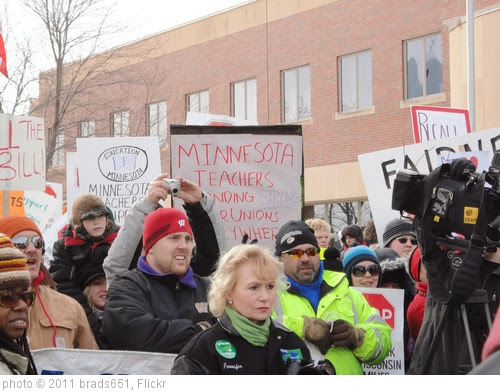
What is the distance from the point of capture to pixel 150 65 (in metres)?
29.9

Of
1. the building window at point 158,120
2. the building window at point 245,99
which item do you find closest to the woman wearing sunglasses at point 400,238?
the building window at point 245,99

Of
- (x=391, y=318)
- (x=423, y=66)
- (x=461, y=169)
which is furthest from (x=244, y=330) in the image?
(x=423, y=66)

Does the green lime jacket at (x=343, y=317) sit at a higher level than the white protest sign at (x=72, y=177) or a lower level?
lower

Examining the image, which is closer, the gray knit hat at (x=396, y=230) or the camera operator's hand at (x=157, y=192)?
the camera operator's hand at (x=157, y=192)

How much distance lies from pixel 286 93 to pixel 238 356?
23.8 metres

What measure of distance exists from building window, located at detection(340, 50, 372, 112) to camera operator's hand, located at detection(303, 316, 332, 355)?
66.0ft

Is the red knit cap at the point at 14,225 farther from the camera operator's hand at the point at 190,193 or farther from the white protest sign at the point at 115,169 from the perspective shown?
the white protest sign at the point at 115,169

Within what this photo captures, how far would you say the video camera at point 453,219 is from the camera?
391 centimetres

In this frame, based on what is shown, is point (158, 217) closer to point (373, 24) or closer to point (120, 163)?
point (120, 163)

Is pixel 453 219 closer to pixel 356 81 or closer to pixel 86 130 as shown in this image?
pixel 356 81

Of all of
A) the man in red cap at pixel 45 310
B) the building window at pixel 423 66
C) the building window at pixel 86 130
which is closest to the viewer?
the man in red cap at pixel 45 310

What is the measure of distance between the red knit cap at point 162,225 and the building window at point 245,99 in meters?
23.2

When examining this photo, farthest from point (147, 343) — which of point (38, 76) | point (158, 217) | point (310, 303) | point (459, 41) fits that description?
point (38, 76)

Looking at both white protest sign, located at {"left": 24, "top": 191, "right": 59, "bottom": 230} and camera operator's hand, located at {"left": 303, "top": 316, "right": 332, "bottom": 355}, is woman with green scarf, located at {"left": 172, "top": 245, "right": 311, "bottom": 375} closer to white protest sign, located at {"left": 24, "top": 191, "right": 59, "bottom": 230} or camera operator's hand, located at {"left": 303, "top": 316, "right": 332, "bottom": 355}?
camera operator's hand, located at {"left": 303, "top": 316, "right": 332, "bottom": 355}
